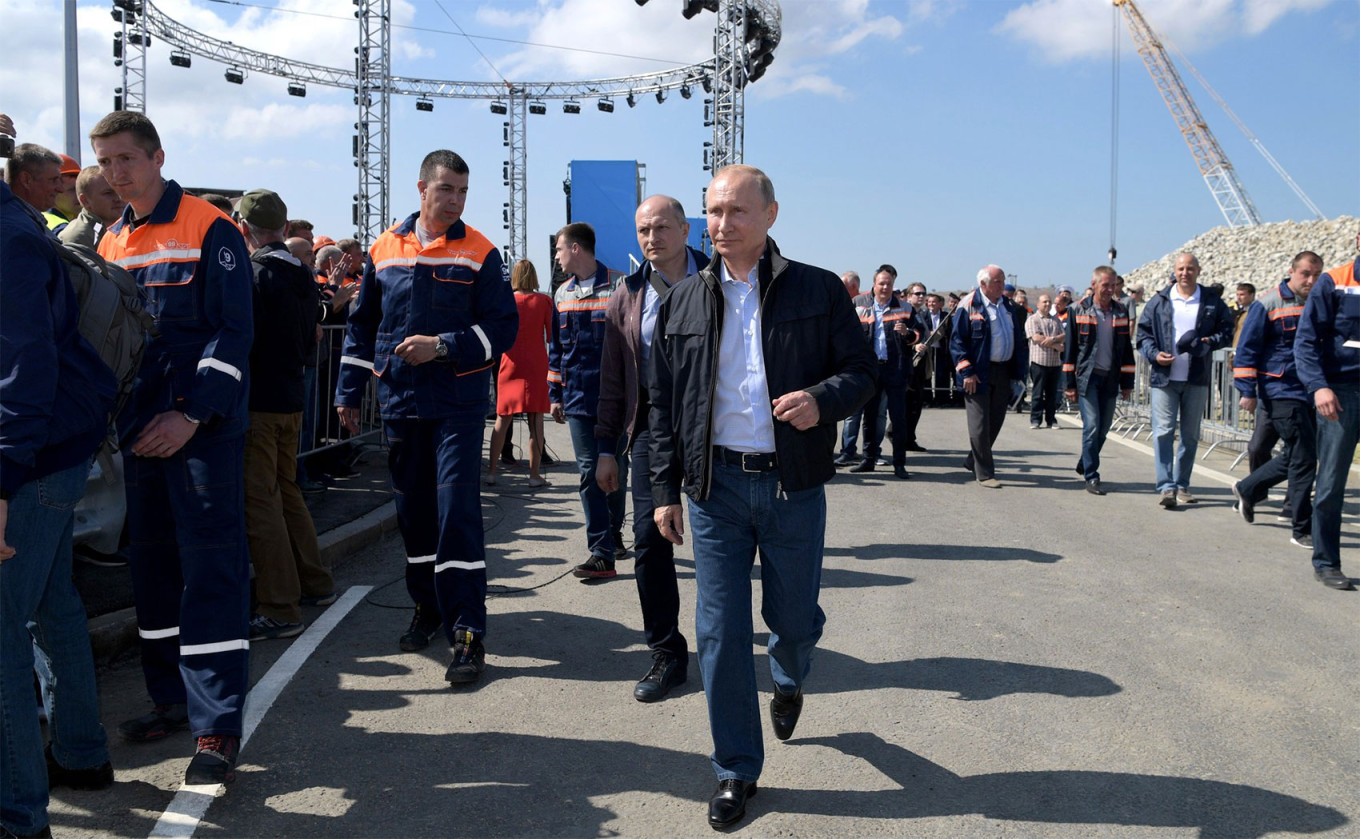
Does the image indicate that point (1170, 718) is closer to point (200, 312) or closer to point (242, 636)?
point (242, 636)

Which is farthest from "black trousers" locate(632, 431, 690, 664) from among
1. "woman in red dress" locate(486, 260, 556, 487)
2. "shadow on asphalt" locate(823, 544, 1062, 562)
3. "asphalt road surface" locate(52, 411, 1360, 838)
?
"woman in red dress" locate(486, 260, 556, 487)

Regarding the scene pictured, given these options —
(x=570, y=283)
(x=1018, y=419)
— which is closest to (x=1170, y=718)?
(x=570, y=283)

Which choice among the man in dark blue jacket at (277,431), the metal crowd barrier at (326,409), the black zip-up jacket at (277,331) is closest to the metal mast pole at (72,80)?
the metal crowd barrier at (326,409)

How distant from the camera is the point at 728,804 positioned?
3352mm

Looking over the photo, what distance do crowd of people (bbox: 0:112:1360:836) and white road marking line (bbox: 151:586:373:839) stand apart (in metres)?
0.08

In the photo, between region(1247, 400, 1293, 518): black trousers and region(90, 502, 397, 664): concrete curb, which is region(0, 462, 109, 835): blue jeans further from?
region(1247, 400, 1293, 518): black trousers

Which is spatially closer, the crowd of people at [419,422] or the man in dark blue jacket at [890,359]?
the crowd of people at [419,422]

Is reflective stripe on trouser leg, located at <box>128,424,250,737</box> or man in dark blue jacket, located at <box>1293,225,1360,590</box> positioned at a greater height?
man in dark blue jacket, located at <box>1293,225,1360,590</box>

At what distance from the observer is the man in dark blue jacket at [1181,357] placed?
9383 millimetres

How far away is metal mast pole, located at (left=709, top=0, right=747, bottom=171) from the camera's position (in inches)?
1044

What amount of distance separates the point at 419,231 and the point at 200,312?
4.45ft

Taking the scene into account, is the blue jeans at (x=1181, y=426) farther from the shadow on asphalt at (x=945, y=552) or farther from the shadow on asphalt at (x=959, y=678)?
the shadow on asphalt at (x=959, y=678)

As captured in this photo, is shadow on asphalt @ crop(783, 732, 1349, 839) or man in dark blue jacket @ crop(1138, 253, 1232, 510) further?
man in dark blue jacket @ crop(1138, 253, 1232, 510)

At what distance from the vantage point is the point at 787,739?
404 cm
